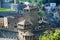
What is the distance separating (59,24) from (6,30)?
16845mm

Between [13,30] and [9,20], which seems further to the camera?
[9,20]

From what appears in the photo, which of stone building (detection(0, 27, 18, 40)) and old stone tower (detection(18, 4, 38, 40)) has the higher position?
old stone tower (detection(18, 4, 38, 40))

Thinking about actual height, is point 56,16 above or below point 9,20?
below

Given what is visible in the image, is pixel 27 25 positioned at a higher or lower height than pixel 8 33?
higher

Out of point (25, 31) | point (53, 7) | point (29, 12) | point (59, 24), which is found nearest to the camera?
point (25, 31)

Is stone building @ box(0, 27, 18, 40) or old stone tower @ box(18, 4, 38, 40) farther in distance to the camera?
stone building @ box(0, 27, 18, 40)

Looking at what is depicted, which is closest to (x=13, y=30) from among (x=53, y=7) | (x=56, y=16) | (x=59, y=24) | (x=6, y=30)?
(x=6, y=30)

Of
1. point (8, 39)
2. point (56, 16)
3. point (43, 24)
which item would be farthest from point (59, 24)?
point (8, 39)

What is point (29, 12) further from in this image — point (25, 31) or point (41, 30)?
point (25, 31)

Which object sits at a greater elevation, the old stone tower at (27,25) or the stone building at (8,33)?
the old stone tower at (27,25)

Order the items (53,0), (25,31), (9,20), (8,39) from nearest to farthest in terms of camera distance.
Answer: (25,31) → (8,39) → (9,20) → (53,0)

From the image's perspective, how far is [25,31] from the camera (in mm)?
30094

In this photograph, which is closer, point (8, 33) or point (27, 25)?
point (27, 25)

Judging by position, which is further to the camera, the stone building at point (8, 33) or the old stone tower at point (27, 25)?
the stone building at point (8, 33)
